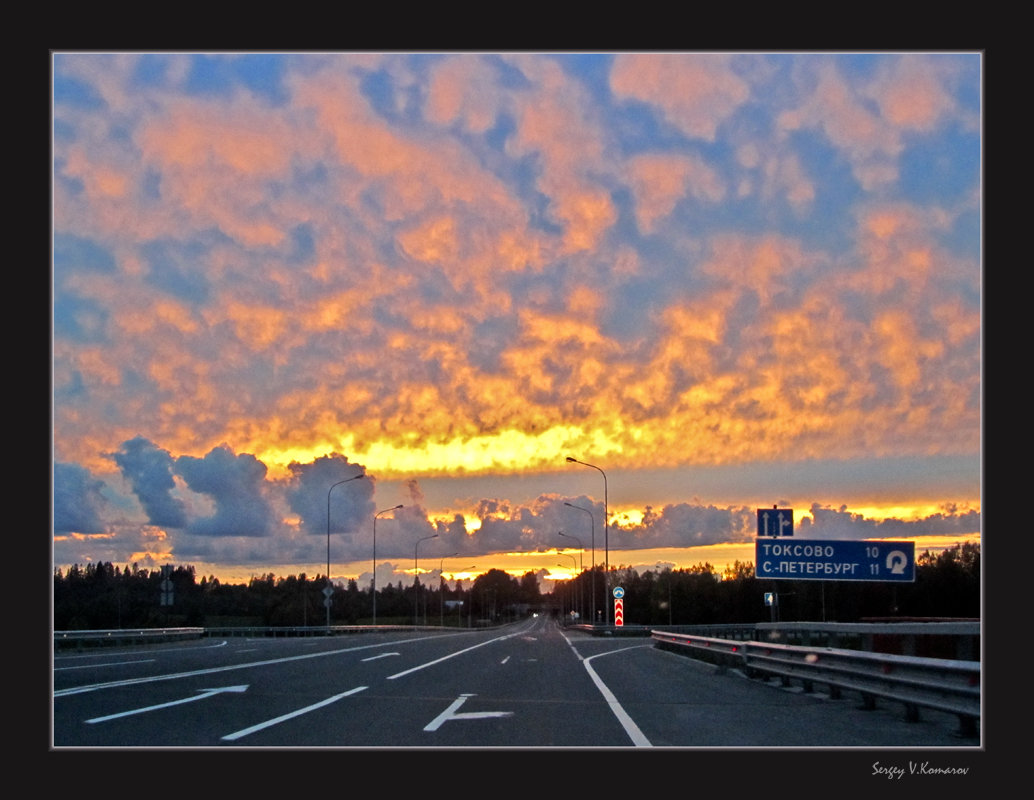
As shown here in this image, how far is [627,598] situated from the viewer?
104750mm

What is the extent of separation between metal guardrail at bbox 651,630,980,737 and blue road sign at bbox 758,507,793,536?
3.59m

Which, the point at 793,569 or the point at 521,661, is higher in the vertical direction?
the point at 793,569

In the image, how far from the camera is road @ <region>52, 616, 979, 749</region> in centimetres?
1173

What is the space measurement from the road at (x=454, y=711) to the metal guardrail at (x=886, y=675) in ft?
1.05

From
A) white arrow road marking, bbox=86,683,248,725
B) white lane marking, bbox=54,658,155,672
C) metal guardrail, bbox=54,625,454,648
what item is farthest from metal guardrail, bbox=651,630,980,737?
metal guardrail, bbox=54,625,454,648

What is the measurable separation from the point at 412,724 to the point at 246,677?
9.97 m

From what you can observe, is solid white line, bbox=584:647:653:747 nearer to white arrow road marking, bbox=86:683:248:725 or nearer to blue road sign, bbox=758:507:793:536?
blue road sign, bbox=758:507:793:536

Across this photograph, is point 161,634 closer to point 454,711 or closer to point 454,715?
point 454,711

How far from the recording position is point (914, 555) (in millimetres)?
23297

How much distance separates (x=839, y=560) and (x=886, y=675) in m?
10.3

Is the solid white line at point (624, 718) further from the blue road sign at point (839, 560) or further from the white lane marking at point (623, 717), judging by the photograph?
the blue road sign at point (839, 560)

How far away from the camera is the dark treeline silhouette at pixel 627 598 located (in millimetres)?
44781
